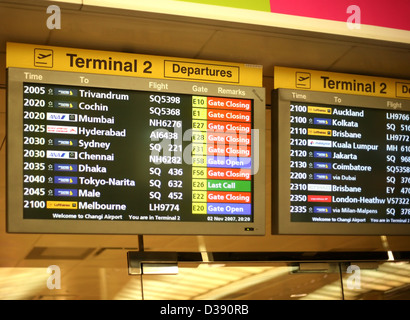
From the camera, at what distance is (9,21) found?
3.29 metres

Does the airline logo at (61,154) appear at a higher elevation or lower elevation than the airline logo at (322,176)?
higher

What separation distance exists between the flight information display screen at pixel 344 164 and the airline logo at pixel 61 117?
110 cm

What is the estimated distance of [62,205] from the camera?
339cm

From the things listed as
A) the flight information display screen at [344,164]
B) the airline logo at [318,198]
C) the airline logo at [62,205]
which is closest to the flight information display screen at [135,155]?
the airline logo at [62,205]

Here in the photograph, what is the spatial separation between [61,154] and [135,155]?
37 centimetres

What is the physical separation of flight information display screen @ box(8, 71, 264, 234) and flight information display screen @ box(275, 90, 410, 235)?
0.21m

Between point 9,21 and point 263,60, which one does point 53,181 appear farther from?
point 263,60

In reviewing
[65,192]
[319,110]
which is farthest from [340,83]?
[65,192]

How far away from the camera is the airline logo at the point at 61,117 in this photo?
3.44 metres

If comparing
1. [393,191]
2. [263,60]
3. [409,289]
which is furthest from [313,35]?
[409,289]

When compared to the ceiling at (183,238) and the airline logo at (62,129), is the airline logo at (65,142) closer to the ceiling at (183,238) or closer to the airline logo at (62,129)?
the airline logo at (62,129)

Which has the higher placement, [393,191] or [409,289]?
[393,191]

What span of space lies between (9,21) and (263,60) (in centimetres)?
138

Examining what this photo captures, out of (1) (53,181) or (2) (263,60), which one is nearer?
(1) (53,181)
